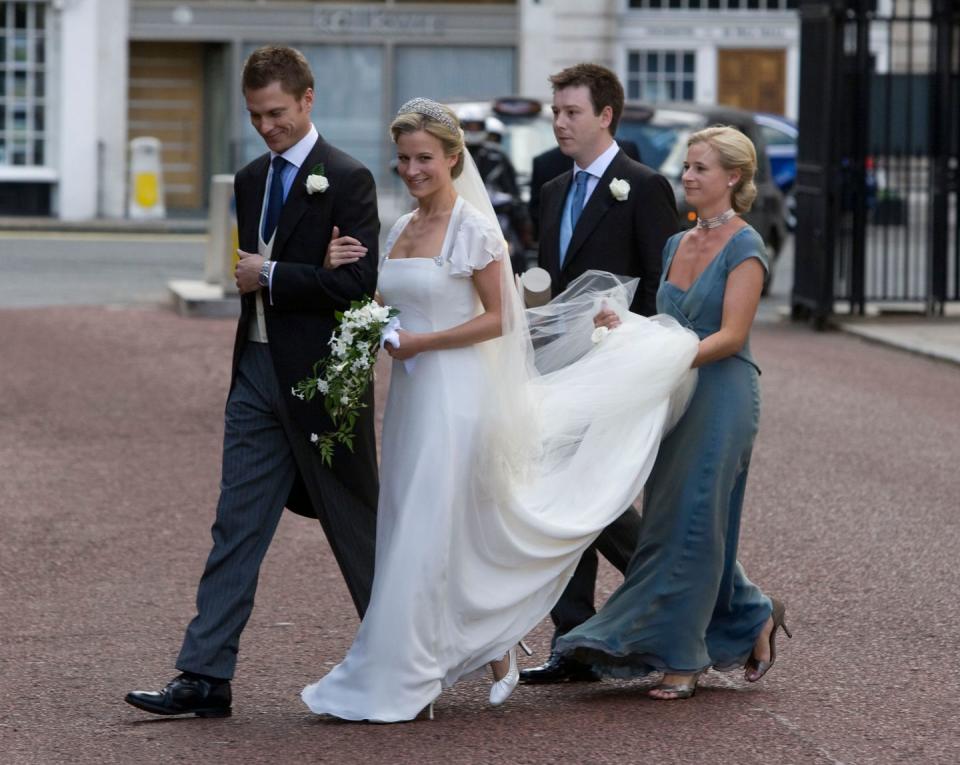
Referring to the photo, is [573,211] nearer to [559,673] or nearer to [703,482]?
[703,482]

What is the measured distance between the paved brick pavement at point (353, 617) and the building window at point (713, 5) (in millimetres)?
21561

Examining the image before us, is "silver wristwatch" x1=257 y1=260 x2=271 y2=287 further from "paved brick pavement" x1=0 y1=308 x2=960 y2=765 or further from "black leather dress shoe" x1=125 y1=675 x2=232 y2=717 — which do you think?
"paved brick pavement" x1=0 y1=308 x2=960 y2=765

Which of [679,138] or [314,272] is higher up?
[679,138]

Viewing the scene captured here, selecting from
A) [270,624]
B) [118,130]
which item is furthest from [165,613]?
[118,130]

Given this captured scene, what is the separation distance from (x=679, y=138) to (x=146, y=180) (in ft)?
46.0

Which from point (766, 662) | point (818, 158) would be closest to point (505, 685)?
point (766, 662)

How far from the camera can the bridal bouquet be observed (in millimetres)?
5270

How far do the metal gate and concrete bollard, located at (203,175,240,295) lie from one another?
4975 millimetres

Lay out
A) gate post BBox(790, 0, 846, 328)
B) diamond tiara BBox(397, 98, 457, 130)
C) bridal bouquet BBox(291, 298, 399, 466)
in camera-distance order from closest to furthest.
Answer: bridal bouquet BBox(291, 298, 399, 466) < diamond tiara BBox(397, 98, 457, 130) < gate post BBox(790, 0, 846, 328)

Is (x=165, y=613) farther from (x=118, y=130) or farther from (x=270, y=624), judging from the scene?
(x=118, y=130)

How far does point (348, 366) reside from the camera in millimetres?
5281

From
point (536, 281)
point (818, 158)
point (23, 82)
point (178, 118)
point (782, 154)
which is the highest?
point (23, 82)

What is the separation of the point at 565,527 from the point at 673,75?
28.6 metres

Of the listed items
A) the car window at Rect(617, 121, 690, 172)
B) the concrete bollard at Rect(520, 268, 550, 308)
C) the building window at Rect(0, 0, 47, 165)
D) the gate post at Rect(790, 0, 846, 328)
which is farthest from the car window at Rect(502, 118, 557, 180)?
the building window at Rect(0, 0, 47, 165)
